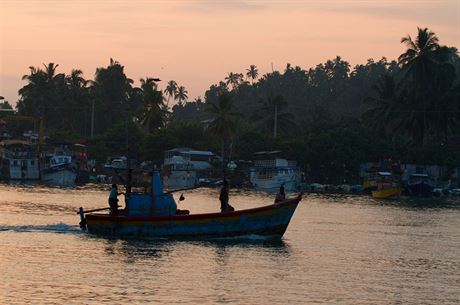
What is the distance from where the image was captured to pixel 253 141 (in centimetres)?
11738

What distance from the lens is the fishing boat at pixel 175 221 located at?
39.8m

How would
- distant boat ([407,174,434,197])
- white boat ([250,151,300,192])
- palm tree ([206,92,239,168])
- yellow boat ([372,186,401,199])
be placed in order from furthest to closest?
1. palm tree ([206,92,239,168])
2. white boat ([250,151,300,192])
3. distant boat ([407,174,434,197])
4. yellow boat ([372,186,401,199])

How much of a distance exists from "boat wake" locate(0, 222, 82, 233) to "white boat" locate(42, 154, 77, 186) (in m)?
60.2

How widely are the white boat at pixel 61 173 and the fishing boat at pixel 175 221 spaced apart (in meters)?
65.5

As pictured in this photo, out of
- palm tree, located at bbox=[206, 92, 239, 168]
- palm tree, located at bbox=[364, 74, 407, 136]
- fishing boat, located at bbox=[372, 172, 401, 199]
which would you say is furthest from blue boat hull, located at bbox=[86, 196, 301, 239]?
palm tree, located at bbox=[206, 92, 239, 168]

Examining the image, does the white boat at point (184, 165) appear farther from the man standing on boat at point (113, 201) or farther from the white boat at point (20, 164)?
the man standing on boat at point (113, 201)

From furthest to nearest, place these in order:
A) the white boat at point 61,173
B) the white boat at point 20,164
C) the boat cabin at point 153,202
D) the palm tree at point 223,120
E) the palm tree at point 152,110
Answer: the palm tree at point 152,110
the palm tree at point 223,120
the white boat at point 20,164
the white boat at point 61,173
the boat cabin at point 153,202

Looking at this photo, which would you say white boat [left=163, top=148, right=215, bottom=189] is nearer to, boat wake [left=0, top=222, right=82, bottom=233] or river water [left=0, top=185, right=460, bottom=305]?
river water [left=0, top=185, right=460, bottom=305]

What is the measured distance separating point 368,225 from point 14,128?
9319 cm

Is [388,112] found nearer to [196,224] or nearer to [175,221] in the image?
[196,224]

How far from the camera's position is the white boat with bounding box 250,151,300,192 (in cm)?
10469

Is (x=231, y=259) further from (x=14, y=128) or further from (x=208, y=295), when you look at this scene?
(x=14, y=128)

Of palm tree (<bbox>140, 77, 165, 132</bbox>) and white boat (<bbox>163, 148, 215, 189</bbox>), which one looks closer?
white boat (<bbox>163, 148, 215, 189</bbox>)

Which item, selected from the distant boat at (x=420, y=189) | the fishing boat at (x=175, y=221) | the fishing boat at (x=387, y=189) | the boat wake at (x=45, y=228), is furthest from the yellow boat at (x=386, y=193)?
the fishing boat at (x=175, y=221)
